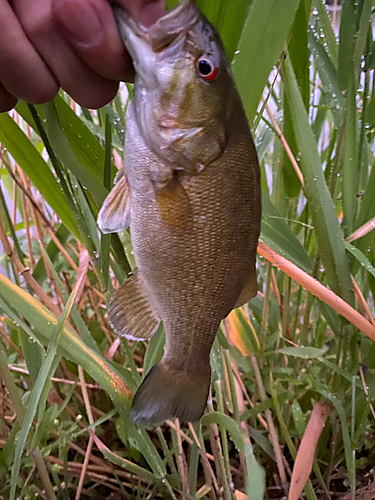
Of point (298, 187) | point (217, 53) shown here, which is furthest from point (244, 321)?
point (217, 53)

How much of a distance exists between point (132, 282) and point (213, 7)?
282 mm

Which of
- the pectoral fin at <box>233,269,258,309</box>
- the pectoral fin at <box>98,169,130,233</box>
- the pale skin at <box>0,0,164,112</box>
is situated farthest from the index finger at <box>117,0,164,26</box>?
the pectoral fin at <box>233,269,258,309</box>

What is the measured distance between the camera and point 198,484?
29.2 inches

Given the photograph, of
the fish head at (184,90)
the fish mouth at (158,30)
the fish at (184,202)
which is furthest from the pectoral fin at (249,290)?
the fish mouth at (158,30)

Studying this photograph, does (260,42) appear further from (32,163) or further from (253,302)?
(253,302)

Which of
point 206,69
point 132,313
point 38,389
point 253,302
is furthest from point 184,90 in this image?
point 253,302

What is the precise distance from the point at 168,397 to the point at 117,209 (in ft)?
0.66

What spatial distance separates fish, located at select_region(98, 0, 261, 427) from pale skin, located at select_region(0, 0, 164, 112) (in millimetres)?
21

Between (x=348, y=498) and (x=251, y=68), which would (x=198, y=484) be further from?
(x=251, y=68)

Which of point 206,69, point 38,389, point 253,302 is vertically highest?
point 206,69

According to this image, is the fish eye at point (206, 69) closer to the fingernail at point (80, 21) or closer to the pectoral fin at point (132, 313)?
the fingernail at point (80, 21)

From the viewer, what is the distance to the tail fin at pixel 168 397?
0.40 meters

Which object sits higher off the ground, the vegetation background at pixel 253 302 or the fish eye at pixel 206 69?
the fish eye at pixel 206 69

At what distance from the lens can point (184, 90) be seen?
1.22 feet
